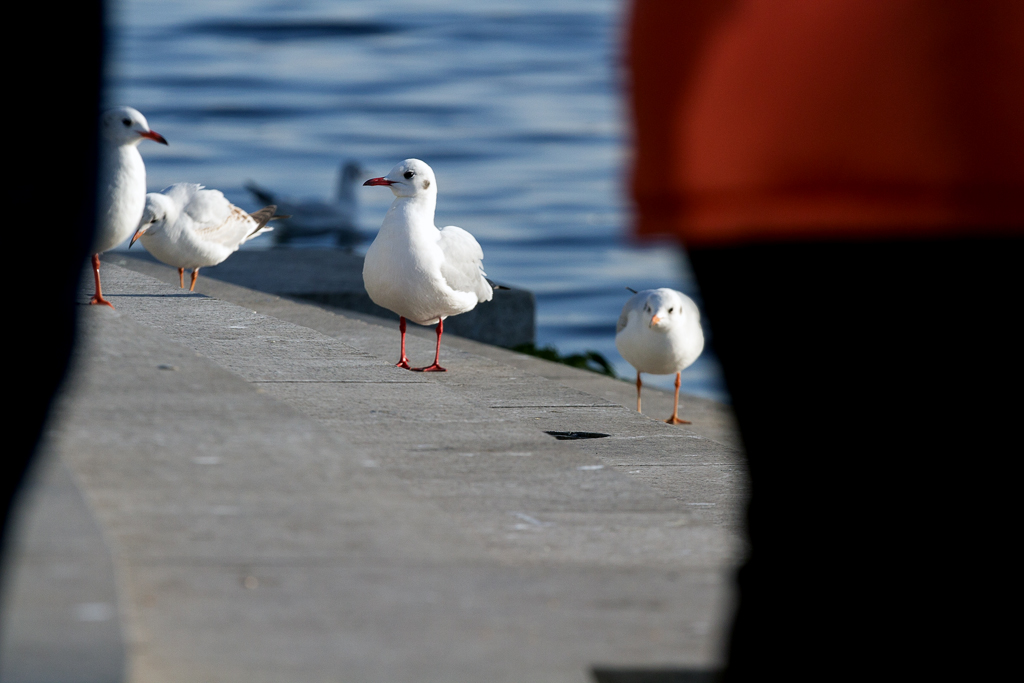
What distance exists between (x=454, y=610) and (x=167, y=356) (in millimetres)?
2191

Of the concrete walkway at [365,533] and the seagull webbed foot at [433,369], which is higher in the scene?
the concrete walkway at [365,533]

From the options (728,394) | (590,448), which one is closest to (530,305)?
(590,448)

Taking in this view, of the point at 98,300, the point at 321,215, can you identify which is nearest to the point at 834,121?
the point at 98,300

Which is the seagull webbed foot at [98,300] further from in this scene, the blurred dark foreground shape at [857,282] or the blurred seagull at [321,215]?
the blurred seagull at [321,215]

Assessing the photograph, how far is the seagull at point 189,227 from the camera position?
7719mm

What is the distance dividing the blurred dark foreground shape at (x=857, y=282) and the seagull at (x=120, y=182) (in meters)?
5.08

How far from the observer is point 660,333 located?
7.70 m

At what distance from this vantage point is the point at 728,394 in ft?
4.47

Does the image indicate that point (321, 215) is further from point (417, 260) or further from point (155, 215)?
point (417, 260)

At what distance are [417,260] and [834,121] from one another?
5.58 meters

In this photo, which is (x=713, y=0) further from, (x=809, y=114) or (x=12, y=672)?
(x=12, y=672)

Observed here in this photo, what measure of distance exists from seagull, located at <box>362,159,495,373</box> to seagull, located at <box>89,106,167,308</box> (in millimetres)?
1217

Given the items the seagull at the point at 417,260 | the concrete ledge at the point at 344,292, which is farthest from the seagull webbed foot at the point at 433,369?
the concrete ledge at the point at 344,292

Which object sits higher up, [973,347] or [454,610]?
[973,347]
